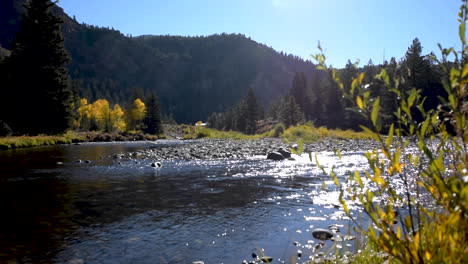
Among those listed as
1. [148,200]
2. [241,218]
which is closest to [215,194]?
[148,200]

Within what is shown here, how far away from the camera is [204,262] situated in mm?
4414

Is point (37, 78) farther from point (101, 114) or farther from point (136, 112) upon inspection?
point (136, 112)

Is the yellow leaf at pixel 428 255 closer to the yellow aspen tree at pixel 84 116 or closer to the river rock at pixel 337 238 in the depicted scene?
the river rock at pixel 337 238

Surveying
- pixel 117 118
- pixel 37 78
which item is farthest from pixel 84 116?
pixel 37 78

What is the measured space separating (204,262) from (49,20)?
1422 inches

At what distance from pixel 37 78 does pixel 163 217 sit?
32.1 meters

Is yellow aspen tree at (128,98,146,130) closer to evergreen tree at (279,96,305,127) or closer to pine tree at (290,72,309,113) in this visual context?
evergreen tree at (279,96,305,127)

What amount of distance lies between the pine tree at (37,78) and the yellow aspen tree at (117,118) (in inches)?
1502

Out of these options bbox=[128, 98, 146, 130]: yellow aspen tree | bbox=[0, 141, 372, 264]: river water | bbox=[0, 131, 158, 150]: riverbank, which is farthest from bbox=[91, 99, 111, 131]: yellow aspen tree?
bbox=[0, 141, 372, 264]: river water

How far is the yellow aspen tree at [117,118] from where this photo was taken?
2837 inches

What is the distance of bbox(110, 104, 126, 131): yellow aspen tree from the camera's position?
236 ft

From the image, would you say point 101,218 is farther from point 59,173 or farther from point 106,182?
point 59,173

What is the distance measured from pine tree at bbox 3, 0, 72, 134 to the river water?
23.4 metres

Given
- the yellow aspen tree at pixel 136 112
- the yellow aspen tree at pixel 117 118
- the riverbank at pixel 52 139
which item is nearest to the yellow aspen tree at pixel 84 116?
the yellow aspen tree at pixel 117 118
